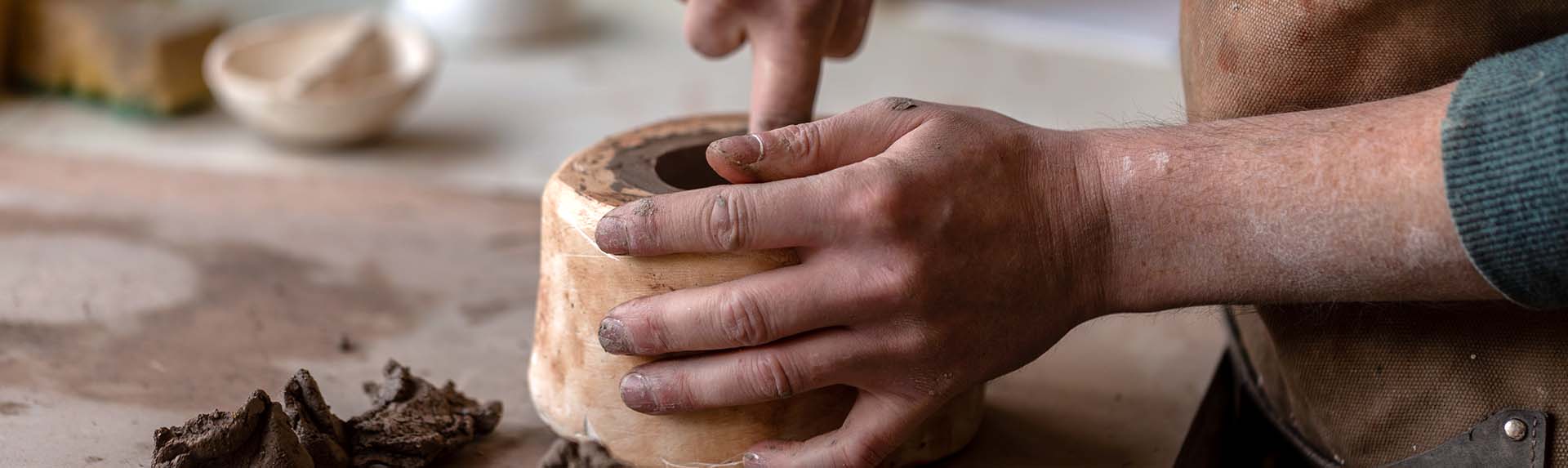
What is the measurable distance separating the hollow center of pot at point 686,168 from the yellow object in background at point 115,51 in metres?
2.22

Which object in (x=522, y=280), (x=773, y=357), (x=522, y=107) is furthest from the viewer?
(x=522, y=107)

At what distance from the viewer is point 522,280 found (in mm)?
2170

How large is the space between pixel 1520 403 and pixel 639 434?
982mm

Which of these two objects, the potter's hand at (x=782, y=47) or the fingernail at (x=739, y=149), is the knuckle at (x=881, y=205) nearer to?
the fingernail at (x=739, y=149)

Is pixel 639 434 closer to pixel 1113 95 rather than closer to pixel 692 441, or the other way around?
pixel 692 441

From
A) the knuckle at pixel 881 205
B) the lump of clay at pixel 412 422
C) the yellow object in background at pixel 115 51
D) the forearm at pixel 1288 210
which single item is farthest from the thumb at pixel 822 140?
the yellow object in background at pixel 115 51

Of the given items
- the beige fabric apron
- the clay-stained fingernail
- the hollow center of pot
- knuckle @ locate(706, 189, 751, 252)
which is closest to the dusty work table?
the beige fabric apron

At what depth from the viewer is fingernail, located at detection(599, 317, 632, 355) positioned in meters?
1.37

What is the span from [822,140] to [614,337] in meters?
0.31

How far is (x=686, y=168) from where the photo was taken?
1.72 m

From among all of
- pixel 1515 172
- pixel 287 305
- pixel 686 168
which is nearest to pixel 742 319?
pixel 686 168

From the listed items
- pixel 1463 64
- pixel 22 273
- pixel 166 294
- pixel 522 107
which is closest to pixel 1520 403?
pixel 1463 64

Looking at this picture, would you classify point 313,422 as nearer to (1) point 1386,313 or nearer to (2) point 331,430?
(2) point 331,430

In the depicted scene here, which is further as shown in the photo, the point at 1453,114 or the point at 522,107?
the point at 522,107
